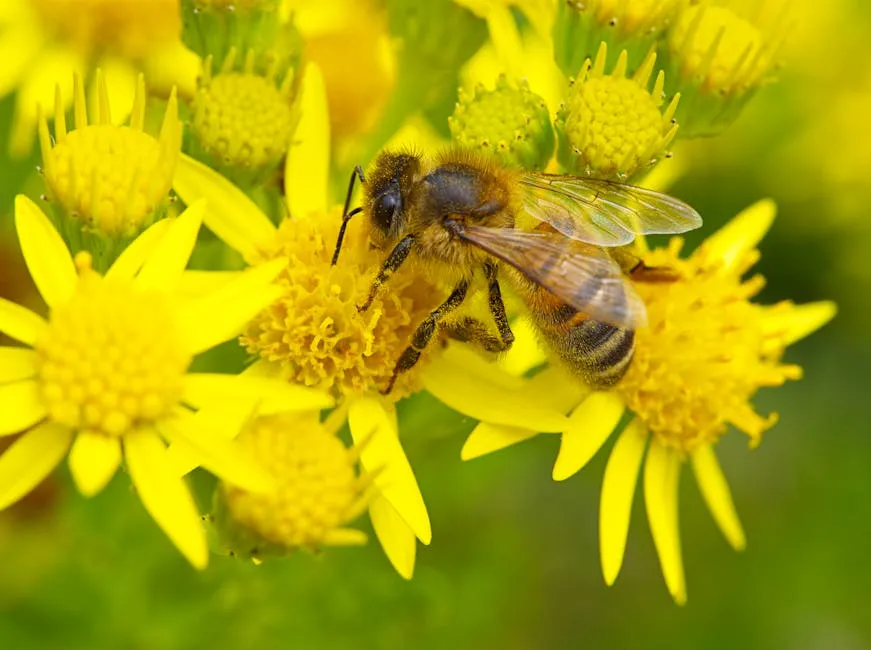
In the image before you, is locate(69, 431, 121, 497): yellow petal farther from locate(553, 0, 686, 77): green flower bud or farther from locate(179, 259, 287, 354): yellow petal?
locate(553, 0, 686, 77): green flower bud

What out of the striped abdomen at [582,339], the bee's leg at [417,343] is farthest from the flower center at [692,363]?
the bee's leg at [417,343]

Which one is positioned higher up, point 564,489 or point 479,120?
point 479,120

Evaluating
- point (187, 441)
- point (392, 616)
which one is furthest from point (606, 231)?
point (392, 616)

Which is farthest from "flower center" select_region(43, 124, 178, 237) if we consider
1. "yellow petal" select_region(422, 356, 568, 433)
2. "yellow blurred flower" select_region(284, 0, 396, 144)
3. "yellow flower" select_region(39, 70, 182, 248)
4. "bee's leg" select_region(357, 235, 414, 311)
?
"yellow blurred flower" select_region(284, 0, 396, 144)

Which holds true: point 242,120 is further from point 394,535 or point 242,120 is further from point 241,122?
point 394,535

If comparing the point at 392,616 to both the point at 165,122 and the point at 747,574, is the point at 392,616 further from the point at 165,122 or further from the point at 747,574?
the point at 165,122

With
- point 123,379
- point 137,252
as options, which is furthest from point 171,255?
point 123,379
